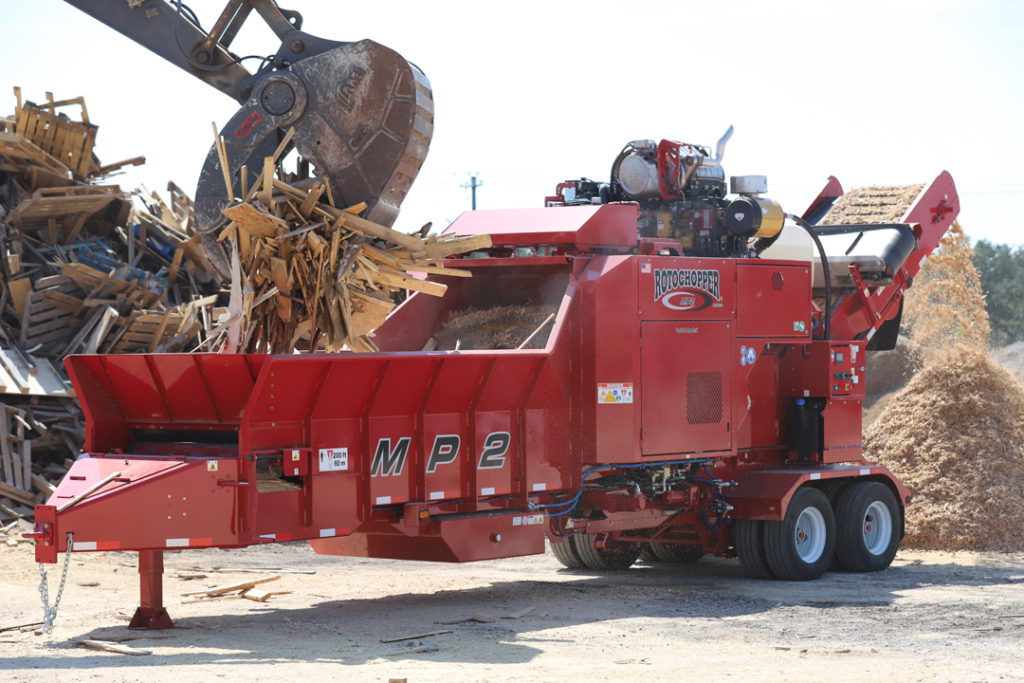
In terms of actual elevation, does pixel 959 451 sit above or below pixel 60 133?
below

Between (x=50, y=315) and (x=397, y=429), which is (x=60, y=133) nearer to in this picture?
(x=50, y=315)

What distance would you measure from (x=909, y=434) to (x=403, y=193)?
806cm

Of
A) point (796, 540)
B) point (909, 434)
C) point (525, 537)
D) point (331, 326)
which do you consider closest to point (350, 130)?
point (331, 326)

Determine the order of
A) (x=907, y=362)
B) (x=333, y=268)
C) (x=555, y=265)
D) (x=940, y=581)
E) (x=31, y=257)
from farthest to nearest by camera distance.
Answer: (x=907, y=362), (x=31, y=257), (x=940, y=581), (x=555, y=265), (x=333, y=268)

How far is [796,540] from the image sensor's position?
13008mm

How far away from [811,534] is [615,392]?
311 cm

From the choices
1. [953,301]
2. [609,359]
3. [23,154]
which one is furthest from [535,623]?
[23,154]

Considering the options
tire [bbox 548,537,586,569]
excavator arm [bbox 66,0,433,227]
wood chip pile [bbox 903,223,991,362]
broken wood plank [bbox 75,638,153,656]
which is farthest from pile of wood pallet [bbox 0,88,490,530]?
wood chip pile [bbox 903,223,991,362]

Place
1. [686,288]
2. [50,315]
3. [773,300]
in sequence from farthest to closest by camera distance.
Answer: [50,315], [773,300], [686,288]

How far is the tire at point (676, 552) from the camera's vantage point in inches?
558

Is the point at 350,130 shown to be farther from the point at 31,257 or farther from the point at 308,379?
the point at 31,257

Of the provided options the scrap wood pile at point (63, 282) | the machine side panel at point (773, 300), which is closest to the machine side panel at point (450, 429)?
the machine side panel at point (773, 300)

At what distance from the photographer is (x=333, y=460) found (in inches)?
386

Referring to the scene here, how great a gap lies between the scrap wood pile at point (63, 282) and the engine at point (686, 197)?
6.43 m
